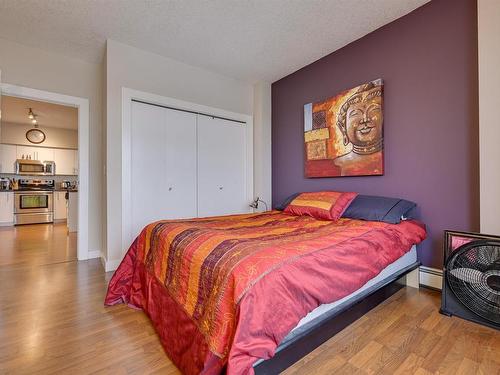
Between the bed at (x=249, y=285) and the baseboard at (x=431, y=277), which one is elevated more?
the bed at (x=249, y=285)

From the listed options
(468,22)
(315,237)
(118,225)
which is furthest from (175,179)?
(468,22)

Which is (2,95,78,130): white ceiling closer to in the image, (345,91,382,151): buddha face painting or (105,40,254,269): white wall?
(105,40,254,269): white wall

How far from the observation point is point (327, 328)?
1.43 meters

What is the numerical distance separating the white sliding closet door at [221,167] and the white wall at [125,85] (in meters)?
0.44

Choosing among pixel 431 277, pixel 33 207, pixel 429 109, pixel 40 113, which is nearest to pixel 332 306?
pixel 431 277

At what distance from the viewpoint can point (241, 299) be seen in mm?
969

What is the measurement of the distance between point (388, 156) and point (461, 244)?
103 cm

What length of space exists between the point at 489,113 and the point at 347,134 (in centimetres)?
117

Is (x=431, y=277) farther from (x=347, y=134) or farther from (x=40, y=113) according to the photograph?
(x=40, y=113)

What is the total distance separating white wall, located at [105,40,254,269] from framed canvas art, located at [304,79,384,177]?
1.52m

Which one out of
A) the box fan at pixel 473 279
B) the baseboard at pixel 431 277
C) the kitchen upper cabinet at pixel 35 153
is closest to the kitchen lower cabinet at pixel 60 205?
the kitchen upper cabinet at pixel 35 153

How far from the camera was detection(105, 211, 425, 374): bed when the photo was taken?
0.99m

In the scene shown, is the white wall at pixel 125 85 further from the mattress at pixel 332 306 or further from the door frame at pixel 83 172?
the mattress at pixel 332 306

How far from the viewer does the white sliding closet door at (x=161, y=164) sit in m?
2.93
